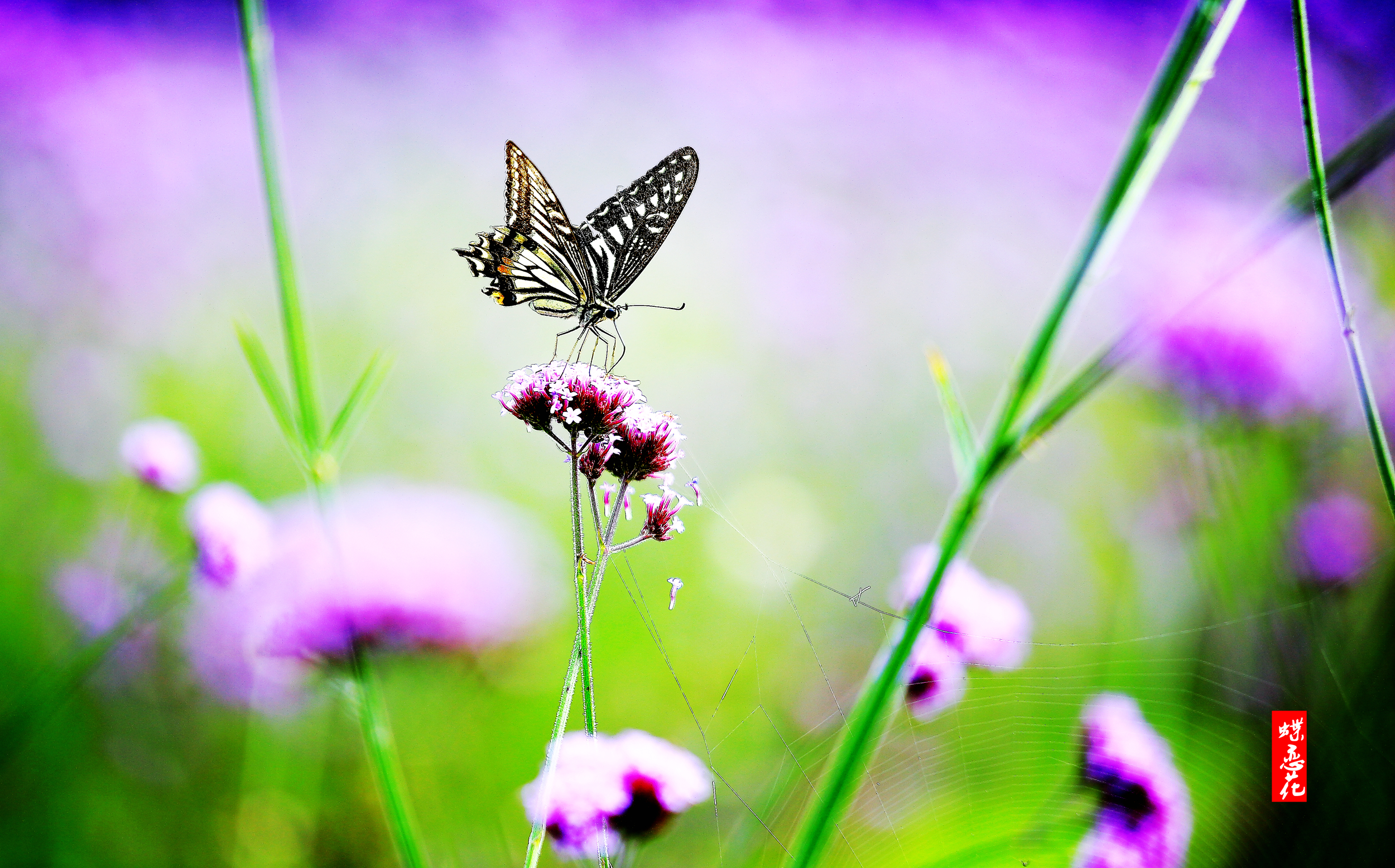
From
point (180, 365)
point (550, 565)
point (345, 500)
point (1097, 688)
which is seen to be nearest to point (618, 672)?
point (550, 565)

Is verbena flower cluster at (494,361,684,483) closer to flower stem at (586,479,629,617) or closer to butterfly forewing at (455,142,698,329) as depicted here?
flower stem at (586,479,629,617)

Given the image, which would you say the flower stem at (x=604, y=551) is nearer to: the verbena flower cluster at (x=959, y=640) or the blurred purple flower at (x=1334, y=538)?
the verbena flower cluster at (x=959, y=640)

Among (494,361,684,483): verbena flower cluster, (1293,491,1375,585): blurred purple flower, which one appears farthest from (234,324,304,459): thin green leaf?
(1293,491,1375,585): blurred purple flower

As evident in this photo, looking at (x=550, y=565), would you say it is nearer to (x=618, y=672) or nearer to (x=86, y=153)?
(x=618, y=672)

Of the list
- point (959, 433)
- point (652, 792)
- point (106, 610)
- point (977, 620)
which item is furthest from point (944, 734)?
point (106, 610)

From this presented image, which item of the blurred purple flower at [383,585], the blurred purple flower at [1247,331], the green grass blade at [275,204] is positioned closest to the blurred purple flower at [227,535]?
the blurred purple flower at [383,585]

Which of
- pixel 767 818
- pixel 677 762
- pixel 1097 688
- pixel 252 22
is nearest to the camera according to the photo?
pixel 252 22
